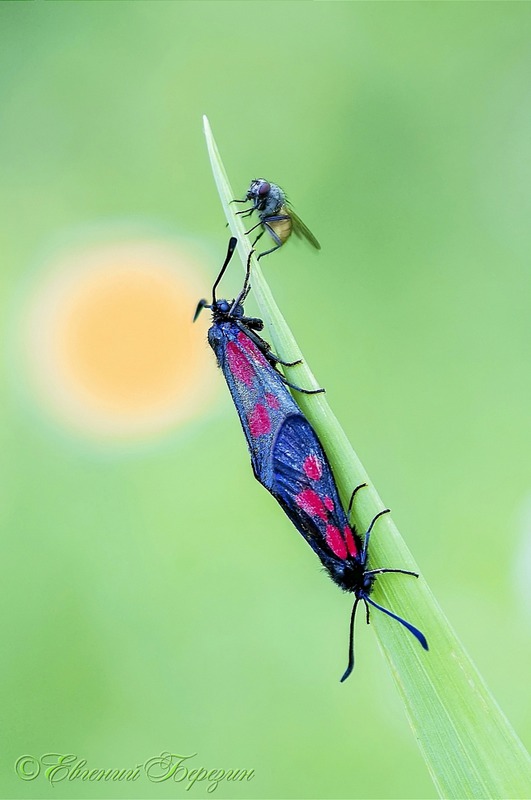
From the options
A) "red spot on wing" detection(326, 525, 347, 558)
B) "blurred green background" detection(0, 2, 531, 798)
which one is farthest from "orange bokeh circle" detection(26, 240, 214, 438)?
"red spot on wing" detection(326, 525, 347, 558)

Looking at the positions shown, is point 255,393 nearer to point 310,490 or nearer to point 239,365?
point 239,365

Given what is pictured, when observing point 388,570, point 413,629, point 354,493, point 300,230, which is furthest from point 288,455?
point 300,230

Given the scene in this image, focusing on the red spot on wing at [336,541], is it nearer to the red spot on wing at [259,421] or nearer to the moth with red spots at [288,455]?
Answer: the moth with red spots at [288,455]

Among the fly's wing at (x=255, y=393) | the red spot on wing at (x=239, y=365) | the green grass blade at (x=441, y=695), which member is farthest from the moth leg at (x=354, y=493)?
the red spot on wing at (x=239, y=365)

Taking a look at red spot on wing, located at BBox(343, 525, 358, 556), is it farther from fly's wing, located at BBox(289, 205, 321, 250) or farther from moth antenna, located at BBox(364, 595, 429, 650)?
fly's wing, located at BBox(289, 205, 321, 250)

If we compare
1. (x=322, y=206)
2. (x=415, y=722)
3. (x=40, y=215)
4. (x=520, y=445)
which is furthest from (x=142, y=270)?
(x=415, y=722)
